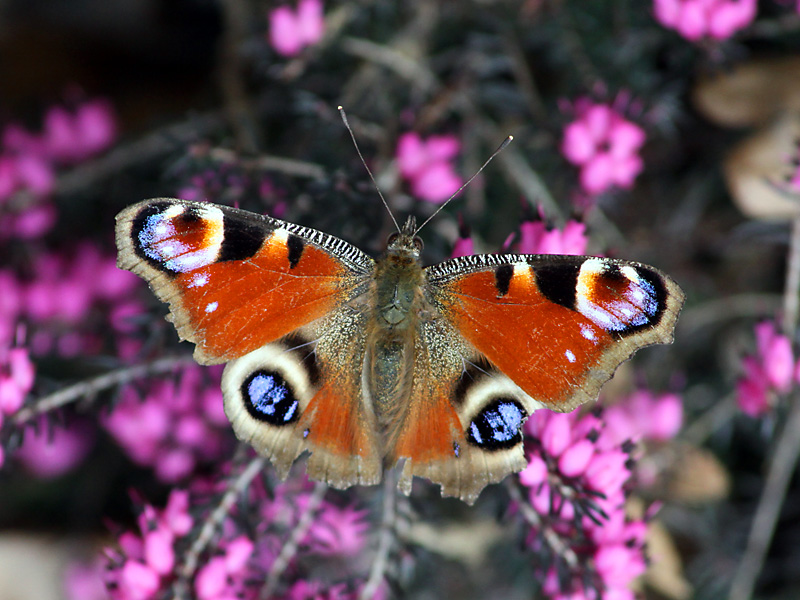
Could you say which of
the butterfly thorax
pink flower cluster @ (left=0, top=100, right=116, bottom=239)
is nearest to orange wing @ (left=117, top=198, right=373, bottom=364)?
the butterfly thorax

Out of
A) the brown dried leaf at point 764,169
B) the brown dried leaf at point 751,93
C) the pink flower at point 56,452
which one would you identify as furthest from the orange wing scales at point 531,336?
the pink flower at point 56,452

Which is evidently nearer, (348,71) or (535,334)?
(535,334)

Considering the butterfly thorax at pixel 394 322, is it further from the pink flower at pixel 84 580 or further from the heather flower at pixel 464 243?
the pink flower at pixel 84 580

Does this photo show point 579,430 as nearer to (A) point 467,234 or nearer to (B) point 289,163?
(A) point 467,234

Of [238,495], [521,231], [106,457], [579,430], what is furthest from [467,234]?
[106,457]

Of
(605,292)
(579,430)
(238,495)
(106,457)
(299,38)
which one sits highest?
(299,38)

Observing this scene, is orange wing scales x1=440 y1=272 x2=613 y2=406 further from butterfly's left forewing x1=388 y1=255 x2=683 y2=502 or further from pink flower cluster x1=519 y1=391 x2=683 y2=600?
pink flower cluster x1=519 y1=391 x2=683 y2=600
